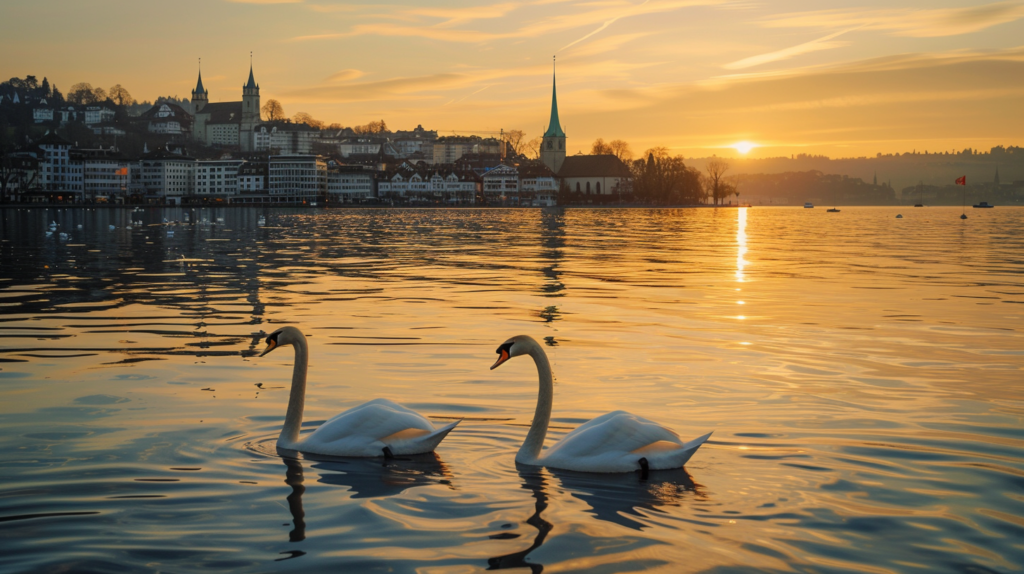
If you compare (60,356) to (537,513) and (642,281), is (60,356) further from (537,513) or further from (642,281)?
(642,281)

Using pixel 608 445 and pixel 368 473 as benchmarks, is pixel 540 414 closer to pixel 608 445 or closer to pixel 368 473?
pixel 608 445

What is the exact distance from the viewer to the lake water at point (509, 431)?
5461 mm

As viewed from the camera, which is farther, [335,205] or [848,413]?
[335,205]

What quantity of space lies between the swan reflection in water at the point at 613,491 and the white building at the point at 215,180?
192609mm

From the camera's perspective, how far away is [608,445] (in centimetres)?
687

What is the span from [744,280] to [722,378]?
44.1ft

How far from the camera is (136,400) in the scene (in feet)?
30.3

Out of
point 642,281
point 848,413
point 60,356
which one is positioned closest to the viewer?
point 848,413

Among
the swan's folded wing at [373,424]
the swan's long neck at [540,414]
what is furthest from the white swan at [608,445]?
the swan's folded wing at [373,424]

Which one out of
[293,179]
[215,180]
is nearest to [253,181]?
[215,180]

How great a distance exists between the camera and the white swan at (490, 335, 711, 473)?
6828 mm

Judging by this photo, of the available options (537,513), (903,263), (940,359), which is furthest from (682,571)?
(903,263)

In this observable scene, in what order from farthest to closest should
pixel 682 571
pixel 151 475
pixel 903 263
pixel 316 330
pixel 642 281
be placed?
pixel 903 263 < pixel 642 281 < pixel 316 330 < pixel 151 475 < pixel 682 571

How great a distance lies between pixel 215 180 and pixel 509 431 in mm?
195068
